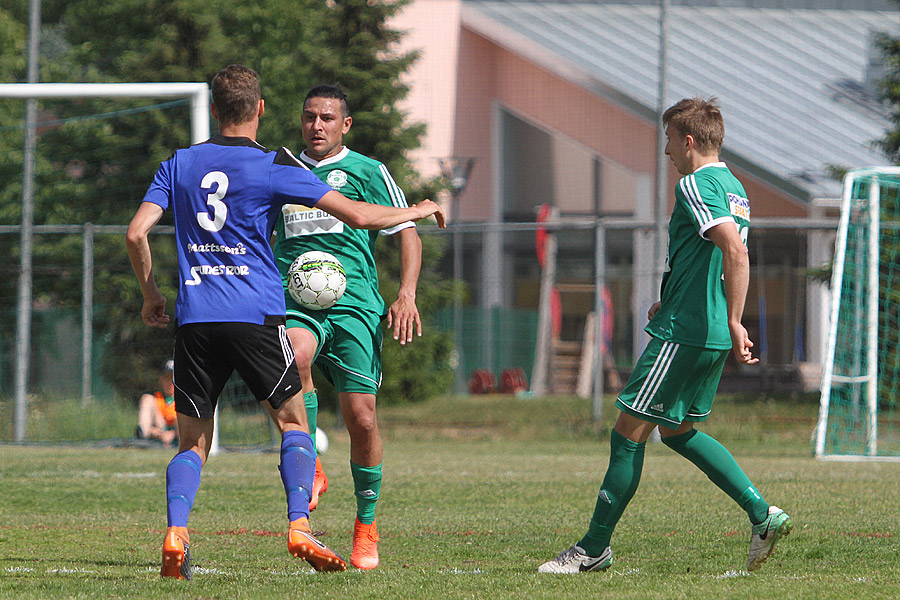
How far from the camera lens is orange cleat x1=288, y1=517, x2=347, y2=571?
432 centimetres

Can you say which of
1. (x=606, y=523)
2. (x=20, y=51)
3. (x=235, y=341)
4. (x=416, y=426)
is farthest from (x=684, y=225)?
(x=20, y=51)

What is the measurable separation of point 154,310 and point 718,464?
2.55 meters

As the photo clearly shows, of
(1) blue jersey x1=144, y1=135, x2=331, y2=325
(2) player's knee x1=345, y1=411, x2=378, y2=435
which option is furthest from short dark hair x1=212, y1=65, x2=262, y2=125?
(2) player's knee x1=345, y1=411, x2=378, y2=435

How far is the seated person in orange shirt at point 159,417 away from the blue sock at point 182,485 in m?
8.04

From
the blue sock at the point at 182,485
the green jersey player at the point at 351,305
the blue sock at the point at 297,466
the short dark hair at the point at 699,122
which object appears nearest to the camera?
the blue sock at the point at 182,485

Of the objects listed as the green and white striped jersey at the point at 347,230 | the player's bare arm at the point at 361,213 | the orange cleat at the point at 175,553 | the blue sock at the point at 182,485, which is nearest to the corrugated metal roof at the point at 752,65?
the green and white striped jersey at the point at 347,230

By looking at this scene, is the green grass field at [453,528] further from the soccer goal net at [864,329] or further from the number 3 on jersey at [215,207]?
the number 3 on jersey at [215,207]

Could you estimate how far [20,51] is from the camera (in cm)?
2459

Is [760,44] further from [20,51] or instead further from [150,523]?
[150,523]

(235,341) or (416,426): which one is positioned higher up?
(235,341)

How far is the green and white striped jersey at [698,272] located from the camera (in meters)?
4.83

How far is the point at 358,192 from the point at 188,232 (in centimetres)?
123

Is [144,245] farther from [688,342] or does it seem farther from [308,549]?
[688,342]

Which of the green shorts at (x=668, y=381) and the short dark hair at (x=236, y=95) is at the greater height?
the short dark hair at (x=236, y=95)
